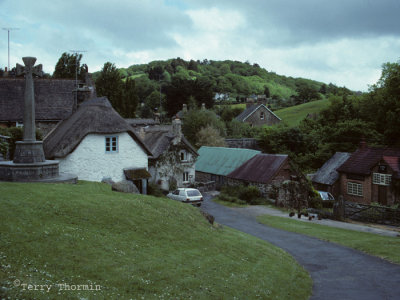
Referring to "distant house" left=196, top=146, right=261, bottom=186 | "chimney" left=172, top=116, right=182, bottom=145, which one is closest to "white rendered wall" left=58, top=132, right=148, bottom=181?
"chimney" left=172, top=116, right=182, bottom=145

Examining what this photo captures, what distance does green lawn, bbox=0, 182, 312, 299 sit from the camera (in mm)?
8672

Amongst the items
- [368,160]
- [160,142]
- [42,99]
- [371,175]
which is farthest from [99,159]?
[368,160]

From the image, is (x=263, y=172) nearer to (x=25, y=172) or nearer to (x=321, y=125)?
(x=321, y=125)

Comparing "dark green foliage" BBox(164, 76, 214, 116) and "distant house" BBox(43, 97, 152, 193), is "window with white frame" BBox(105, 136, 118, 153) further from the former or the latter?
"dark green foliage" BBox(164, 76, 214, 116)

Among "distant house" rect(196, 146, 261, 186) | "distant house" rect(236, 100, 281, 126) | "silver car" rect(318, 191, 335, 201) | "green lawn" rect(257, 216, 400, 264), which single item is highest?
"distant house" rect(236, 100, 281, 126)

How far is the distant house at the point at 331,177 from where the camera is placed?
4209 centimetres

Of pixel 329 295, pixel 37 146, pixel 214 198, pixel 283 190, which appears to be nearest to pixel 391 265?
pixel 329 295

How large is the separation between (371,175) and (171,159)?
20.5m

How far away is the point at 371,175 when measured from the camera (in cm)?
3791

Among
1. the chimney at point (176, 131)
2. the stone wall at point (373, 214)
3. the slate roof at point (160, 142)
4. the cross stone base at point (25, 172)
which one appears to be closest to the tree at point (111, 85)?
the slate roof at point (160, 142)

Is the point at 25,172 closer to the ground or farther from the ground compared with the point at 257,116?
closer to the ground

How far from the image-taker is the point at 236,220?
28156mm

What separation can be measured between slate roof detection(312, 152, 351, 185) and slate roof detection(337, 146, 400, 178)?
1354mm

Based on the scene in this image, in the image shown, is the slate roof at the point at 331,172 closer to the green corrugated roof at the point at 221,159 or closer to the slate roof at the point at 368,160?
the slate roof at the point at 368,160
